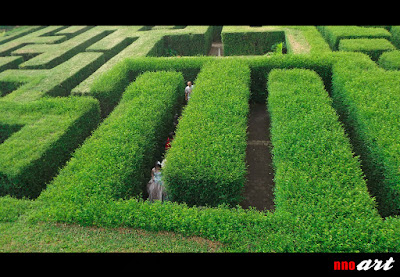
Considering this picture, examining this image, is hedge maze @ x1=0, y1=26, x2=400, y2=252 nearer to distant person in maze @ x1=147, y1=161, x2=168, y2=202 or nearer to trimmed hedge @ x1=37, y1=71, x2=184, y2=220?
trimmed hedge @ x1=37, y1=71, x2=184, y2=220

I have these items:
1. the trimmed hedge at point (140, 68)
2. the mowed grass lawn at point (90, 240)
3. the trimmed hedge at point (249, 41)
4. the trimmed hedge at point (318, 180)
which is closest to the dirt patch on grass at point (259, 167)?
the trimmed hedge at point (318, 180)

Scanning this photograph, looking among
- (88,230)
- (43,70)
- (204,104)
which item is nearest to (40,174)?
(88,230)

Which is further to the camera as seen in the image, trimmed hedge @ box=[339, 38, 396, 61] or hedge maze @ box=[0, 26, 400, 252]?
trimmed hedge @ box=[339, 38, 396, 61]

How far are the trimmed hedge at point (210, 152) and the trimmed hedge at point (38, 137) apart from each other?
447 cm

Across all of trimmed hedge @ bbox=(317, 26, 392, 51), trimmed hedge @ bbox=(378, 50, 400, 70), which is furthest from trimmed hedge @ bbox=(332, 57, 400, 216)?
trimmed hedge @ bbox=(317, 26, 392, 51)

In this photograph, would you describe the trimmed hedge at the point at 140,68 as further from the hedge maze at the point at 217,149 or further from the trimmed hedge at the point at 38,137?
the trimmed hedge at the point at 38,137

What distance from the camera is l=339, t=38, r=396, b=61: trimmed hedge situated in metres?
16.0

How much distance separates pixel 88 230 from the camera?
682 centimetres

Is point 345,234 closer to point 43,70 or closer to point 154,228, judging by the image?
point 154,228

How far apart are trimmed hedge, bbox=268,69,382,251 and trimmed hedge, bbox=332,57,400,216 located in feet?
3.06

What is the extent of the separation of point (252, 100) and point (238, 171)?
8.99 meters

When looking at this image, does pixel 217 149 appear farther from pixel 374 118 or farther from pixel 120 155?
pixel 374 118
